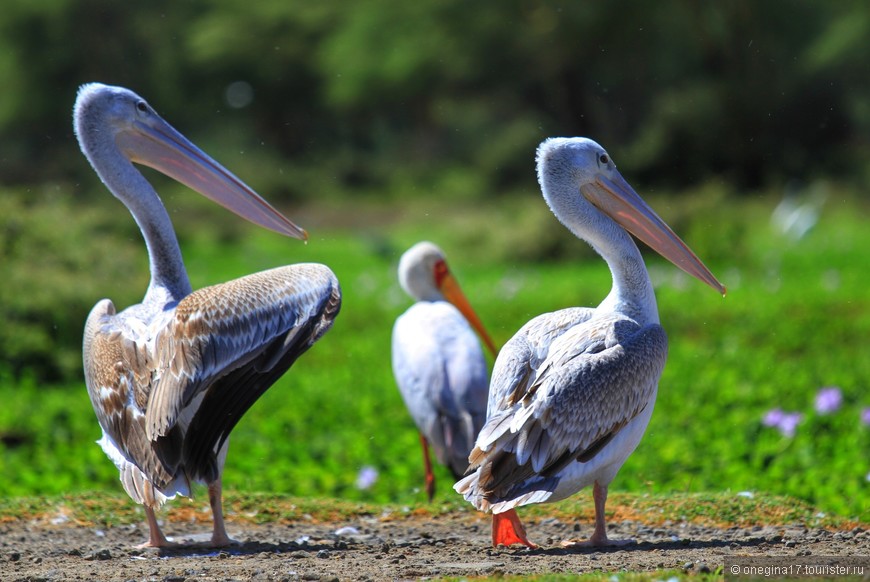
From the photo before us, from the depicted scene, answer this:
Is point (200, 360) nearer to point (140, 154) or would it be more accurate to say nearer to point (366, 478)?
point (140, 154)

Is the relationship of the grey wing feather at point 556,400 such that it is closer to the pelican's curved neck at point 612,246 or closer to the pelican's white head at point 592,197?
the pelican's curved neck at point 612,246

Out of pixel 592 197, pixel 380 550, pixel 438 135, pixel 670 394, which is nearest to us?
pixel 380 550

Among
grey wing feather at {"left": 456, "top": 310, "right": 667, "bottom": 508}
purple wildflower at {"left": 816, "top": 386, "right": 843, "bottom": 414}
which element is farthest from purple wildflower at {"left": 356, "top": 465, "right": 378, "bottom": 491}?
purple wildflower at {"left": 816, "top": 386, "right": 843, "bottom": 414}

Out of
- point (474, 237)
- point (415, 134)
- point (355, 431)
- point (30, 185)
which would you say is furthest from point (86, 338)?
point (415, 134)

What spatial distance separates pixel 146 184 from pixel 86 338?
0.74m

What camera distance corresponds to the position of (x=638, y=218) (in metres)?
4.98

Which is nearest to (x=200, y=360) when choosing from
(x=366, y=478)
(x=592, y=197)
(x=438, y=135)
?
(x=592, y=197)

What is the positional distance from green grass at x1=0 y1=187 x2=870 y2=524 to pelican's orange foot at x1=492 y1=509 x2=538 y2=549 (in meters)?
1.07

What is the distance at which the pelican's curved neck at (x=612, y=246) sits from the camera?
472 centimetres

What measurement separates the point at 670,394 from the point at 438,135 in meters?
26.1

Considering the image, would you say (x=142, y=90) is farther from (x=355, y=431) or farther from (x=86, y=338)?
(x=86, y=338)

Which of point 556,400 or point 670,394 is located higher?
point 670,394

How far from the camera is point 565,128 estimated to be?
26.0 meters

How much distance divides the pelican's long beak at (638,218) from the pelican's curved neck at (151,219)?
173 cm
